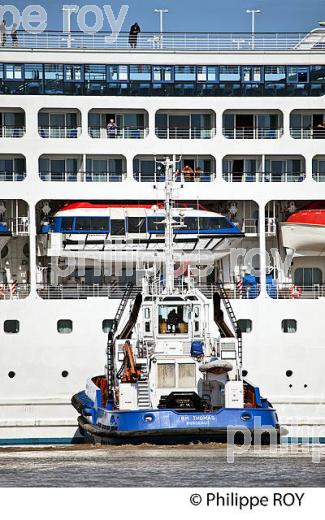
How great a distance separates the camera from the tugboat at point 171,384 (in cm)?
3052

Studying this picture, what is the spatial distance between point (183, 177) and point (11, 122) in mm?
5394

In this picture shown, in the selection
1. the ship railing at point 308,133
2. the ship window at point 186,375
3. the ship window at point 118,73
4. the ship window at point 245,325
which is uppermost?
the ship window at point 118,73

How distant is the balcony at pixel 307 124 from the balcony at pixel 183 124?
8.44ft

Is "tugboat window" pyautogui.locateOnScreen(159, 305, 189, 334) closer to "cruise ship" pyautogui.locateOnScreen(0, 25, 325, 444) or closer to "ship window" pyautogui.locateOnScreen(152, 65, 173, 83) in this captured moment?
"cruise ship" pyautogui.locateOnScreen(0, 25, 325, 444)

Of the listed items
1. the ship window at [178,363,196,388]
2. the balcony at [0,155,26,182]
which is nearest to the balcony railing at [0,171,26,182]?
the balcony at [0,155,26,182]

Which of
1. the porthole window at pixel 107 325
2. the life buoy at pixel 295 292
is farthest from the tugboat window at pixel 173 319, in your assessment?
the life buoy at pixel 295 292

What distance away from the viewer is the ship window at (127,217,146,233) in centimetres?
3922

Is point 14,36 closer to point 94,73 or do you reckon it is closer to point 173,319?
point 94,73

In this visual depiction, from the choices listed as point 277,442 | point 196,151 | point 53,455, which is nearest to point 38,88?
point 196,151

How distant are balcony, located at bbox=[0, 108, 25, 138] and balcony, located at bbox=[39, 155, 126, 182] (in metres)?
1.13

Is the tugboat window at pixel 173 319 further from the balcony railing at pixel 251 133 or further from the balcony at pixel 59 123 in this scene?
the balcony railing at pixel 251 133

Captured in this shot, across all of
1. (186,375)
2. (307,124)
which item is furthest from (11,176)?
(186,375)

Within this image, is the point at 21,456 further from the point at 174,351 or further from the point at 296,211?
the point at 296,211

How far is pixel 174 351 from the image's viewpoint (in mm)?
33031
